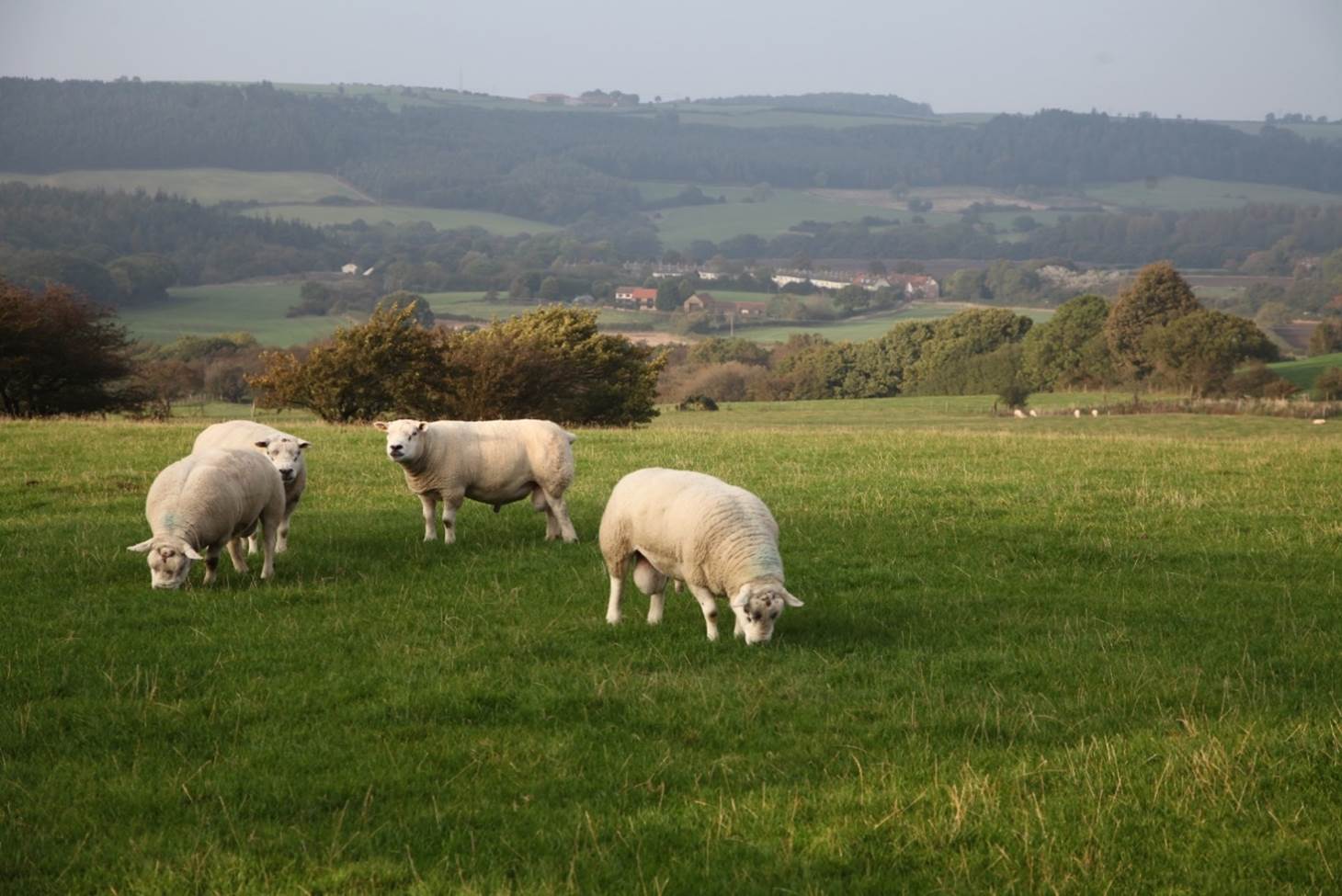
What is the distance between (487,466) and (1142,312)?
75.6 meters

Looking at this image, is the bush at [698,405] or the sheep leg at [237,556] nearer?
the sheep leg at [237,556]

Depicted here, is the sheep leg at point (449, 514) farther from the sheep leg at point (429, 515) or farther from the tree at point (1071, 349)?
the tree at point (1071, 349)

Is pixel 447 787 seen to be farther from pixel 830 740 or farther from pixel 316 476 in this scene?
pixel 316 476

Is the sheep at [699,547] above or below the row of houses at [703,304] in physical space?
above

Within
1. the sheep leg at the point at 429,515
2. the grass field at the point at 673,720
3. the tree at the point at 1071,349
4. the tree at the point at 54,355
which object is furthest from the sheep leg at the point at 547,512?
the tree at the point at 1071,349

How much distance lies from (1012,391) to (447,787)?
68362 millimetres

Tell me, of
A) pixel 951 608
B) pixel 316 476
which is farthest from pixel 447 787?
pixel 316 476

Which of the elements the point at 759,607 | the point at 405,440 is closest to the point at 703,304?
the point at 405,440

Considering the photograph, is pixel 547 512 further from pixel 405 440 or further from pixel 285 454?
pixel 285 454

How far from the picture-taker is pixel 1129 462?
2433 centimetres

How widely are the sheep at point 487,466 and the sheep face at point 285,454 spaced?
1.02 metres

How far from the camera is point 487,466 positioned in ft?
49.7

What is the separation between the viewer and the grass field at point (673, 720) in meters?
6.41

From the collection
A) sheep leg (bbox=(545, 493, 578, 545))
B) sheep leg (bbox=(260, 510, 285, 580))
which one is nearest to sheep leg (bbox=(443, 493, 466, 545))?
sheep leg (bbox=(545, 493, 578, 545))
